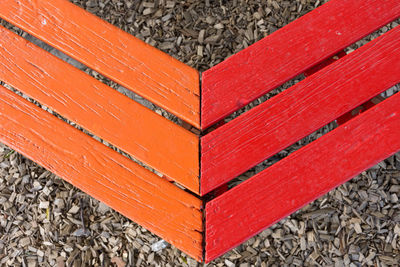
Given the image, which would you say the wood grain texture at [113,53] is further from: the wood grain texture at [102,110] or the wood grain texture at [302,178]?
the wood grain texture at [302,178]

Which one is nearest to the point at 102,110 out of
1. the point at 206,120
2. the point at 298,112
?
the point at 206,120

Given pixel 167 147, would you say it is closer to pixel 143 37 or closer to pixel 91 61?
pixel 91 61

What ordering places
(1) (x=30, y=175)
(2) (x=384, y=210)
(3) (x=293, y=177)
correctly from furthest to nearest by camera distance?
(1) (x=30, y=175)
(2) (x=384, y=210)
(3) (x=293, y=177)

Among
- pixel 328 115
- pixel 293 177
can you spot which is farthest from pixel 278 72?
pixel 293 177

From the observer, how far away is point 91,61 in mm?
1370

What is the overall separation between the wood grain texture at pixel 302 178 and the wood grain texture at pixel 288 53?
0.24 m

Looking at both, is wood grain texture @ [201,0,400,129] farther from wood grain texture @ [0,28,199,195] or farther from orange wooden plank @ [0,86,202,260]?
orange wooden plank @ [0,86,202,260]

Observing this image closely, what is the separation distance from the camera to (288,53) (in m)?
1.33

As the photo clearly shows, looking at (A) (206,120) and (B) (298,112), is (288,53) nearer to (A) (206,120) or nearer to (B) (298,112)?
(B) (298,112)

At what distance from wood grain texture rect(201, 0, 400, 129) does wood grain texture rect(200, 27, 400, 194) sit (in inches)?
2.1

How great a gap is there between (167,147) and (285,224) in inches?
24.4

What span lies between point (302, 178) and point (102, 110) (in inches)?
25.7

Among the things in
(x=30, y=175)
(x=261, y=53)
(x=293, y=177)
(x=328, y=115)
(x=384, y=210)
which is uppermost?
(x=261, y=53)

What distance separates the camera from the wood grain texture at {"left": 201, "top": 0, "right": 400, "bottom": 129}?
4.31ft
